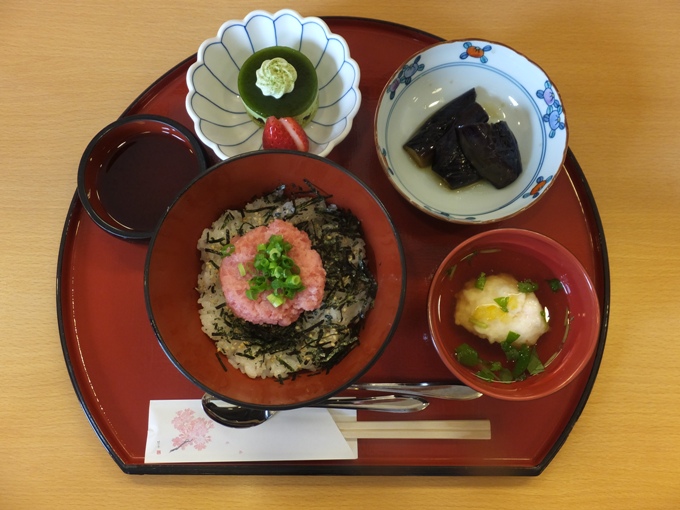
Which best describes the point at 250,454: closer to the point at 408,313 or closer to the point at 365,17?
the point at 408,313

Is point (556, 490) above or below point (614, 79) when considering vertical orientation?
below

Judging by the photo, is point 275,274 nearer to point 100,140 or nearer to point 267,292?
point 267,292

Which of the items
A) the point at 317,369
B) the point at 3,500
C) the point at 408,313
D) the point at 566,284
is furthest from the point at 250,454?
the point at 566,284

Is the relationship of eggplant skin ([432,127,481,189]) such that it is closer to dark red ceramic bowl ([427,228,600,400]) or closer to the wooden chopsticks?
dark red ceramic bowl ([427,228,600,400])

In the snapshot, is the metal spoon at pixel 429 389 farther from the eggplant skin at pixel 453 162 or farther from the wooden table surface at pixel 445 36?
the eggplant skin at pixel 453 162

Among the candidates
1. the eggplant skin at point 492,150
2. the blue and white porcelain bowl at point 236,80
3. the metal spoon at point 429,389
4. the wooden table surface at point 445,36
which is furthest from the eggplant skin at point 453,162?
the metal spoon at point 429,389

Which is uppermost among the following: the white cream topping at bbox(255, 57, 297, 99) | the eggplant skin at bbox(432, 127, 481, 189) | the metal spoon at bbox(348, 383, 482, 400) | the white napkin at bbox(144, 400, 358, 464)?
the white cream topping at bbox(255, 57, 297, 99)

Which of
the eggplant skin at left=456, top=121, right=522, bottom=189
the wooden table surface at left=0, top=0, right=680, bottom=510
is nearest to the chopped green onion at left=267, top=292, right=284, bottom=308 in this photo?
the wooden table surface at left=0, top=0, right=680, bottom=510

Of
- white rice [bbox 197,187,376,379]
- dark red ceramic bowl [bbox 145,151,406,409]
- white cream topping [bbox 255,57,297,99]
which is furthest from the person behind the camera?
white cream topping [bbox 255,57,297,99]
